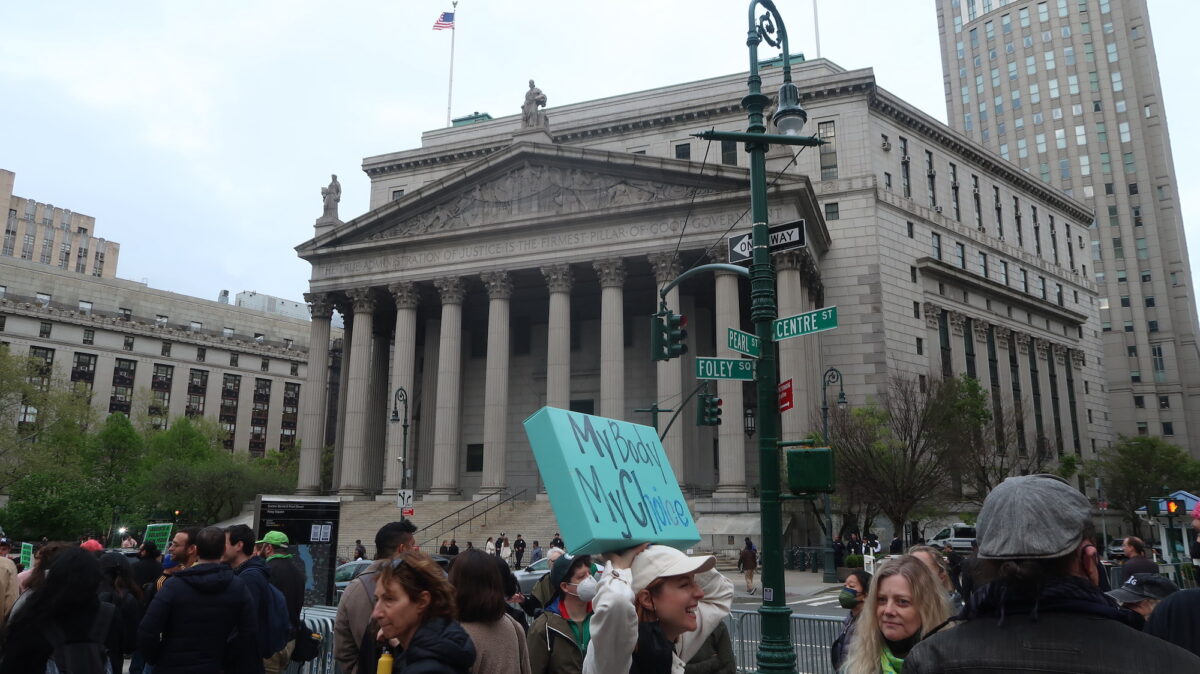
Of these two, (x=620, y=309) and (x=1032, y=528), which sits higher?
(x=620, y=309)

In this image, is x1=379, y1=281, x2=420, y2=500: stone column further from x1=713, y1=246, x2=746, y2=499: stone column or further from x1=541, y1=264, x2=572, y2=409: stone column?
x1=713, y1=246, x2=746, y2=499: stone column

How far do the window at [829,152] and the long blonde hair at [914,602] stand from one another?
2094 inches

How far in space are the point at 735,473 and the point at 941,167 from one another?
3464 cm

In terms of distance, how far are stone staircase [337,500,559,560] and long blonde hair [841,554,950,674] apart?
113 ft

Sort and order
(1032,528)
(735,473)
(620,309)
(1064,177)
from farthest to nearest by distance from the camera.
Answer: (1064,177) < (620,309) < (735,473) < (1032,528)

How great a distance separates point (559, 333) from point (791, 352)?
1185 cm

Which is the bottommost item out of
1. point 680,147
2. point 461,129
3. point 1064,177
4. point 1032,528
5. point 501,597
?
point 501,597

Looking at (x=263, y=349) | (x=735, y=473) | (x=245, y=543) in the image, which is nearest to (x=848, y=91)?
(x=735, y=473)

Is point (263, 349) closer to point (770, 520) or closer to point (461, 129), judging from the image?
Answer: point (461, 129)

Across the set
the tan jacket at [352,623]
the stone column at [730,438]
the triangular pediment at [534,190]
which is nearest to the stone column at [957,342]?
the stone column at [730,438]

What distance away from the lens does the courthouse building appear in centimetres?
4247

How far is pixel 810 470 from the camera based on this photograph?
412 inches

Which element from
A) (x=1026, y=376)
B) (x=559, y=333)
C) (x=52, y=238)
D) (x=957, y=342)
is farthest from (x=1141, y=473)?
(x=52, y=238)

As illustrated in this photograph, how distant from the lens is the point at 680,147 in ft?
188
